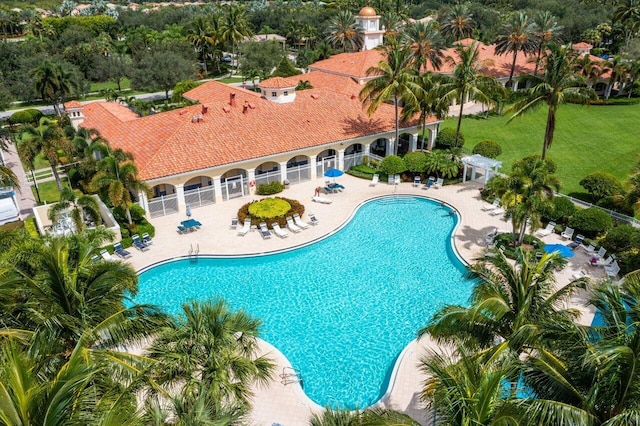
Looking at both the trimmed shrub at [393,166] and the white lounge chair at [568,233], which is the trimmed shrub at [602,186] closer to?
the white lounge chair at [568,233]

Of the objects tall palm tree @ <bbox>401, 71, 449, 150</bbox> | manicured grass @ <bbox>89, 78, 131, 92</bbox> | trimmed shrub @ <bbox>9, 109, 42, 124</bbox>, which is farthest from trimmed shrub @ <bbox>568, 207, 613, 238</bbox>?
manicured grass @ <bbox>89, 78, 131, 92</bbox>

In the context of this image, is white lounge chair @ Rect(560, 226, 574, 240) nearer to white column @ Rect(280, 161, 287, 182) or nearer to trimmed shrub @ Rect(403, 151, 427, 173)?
trimmed shrub @ Rect(403, 151, 427, 173)

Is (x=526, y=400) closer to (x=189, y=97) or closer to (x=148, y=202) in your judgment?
(x=148, y=202)

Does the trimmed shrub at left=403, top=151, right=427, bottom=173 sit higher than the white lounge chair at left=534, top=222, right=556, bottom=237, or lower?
higher

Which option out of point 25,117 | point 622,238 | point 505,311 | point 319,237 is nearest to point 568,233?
point 622,238

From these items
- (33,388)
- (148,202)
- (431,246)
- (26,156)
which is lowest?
(431,246)

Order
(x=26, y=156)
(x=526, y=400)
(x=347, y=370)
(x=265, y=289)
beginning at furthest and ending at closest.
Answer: (x=26, y=156) → (x=265, y=289) → (x=347, y=370) → (x=526, y=400)

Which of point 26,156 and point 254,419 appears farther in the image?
point 26,156

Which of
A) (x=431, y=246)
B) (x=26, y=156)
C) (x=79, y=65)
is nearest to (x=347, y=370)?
(x=431, y=246)

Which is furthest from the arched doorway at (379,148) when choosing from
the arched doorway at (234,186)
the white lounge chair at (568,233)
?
the white lounge chair at (568,233)
